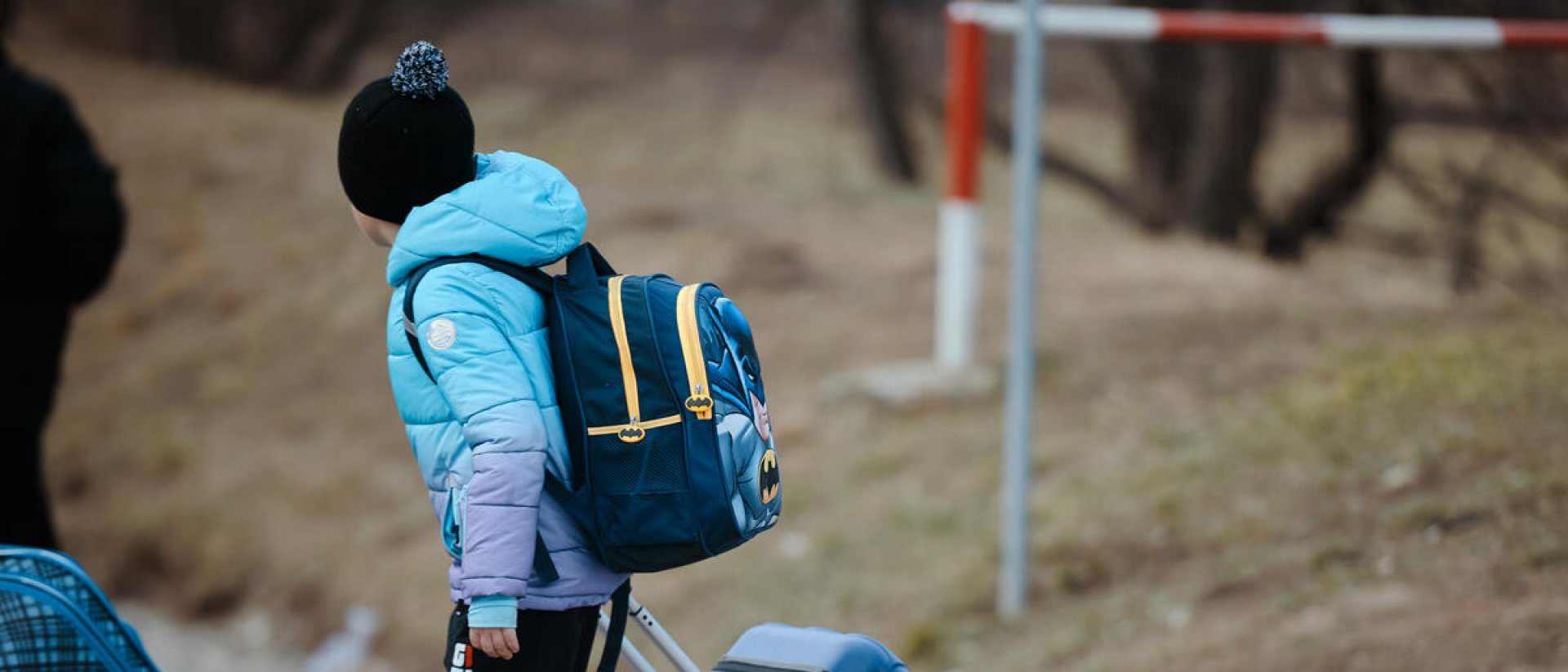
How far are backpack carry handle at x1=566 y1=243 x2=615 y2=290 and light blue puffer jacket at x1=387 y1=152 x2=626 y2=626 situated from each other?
2 cm

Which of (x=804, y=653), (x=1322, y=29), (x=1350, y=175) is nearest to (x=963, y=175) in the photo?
(x=1322, y=29)

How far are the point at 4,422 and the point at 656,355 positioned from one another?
7.84 feet

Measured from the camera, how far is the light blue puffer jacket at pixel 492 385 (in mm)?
2145

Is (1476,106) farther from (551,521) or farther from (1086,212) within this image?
(551,521)

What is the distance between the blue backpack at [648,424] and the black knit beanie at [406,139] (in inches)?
5.6

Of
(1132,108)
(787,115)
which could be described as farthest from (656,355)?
(787,115)

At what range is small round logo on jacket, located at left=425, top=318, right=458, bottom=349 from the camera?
217 centimetres

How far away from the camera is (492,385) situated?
2.16 metres

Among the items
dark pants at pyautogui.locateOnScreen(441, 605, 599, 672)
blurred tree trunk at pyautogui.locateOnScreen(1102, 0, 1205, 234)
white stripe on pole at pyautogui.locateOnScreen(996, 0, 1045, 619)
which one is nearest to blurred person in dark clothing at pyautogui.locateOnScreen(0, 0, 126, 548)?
dark pants at pyautogui.locateOnScreen(441, 605, 599, 672)

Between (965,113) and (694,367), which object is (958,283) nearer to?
(965,113)

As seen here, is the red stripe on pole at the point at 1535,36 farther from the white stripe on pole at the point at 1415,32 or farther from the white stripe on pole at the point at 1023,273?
the white stripe on pole at the point at 1023,273

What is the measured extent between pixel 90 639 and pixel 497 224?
2.83 ft

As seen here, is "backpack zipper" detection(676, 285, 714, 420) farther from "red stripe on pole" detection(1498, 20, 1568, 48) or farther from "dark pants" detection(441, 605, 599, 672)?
"red stripe on pole" detection(1498, 20, 1568, 48)

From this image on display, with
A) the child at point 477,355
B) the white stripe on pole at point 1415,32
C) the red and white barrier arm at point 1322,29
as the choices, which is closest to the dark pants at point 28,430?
the child at point 477,355
